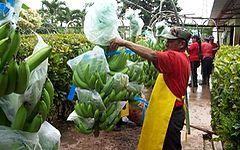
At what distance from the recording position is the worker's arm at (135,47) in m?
3.19

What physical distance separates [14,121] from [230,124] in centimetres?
222

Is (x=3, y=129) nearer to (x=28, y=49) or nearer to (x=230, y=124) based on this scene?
(x=230, y=124)

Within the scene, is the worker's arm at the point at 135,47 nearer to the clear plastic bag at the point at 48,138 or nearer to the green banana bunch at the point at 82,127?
the green banana bunch at the point at 82,127

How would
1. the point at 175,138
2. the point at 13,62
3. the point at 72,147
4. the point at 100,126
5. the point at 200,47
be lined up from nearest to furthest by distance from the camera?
1. the point at 13,62
2. the point at 100,126
3. the point at 175,138
4. the point at 72,147
5. the point at 200,47

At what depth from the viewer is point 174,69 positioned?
3.72 meters

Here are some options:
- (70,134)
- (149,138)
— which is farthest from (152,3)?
(149,138)

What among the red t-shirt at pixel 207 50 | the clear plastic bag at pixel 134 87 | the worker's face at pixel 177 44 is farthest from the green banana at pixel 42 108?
the red t-shirt at pixel 207 50

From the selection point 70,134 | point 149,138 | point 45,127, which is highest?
point 45,127

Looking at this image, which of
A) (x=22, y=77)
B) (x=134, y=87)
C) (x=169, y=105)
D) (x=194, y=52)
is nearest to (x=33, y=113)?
(x=22, y=77)

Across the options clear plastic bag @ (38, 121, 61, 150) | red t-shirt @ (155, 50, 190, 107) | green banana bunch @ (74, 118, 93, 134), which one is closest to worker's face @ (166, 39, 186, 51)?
red t-shirt @ (155, 50, 190, 107)

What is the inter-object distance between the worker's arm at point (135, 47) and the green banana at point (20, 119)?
1.73 metres

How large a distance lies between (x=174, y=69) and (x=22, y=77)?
248 cm

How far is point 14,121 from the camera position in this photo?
1553 millimetres

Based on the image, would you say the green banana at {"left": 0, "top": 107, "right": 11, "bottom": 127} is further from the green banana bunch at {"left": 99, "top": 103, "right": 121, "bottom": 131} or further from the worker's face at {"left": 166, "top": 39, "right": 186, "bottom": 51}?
the worker's face at {"left": 166, "top": 39, "right": 186, "bottom": 51}
